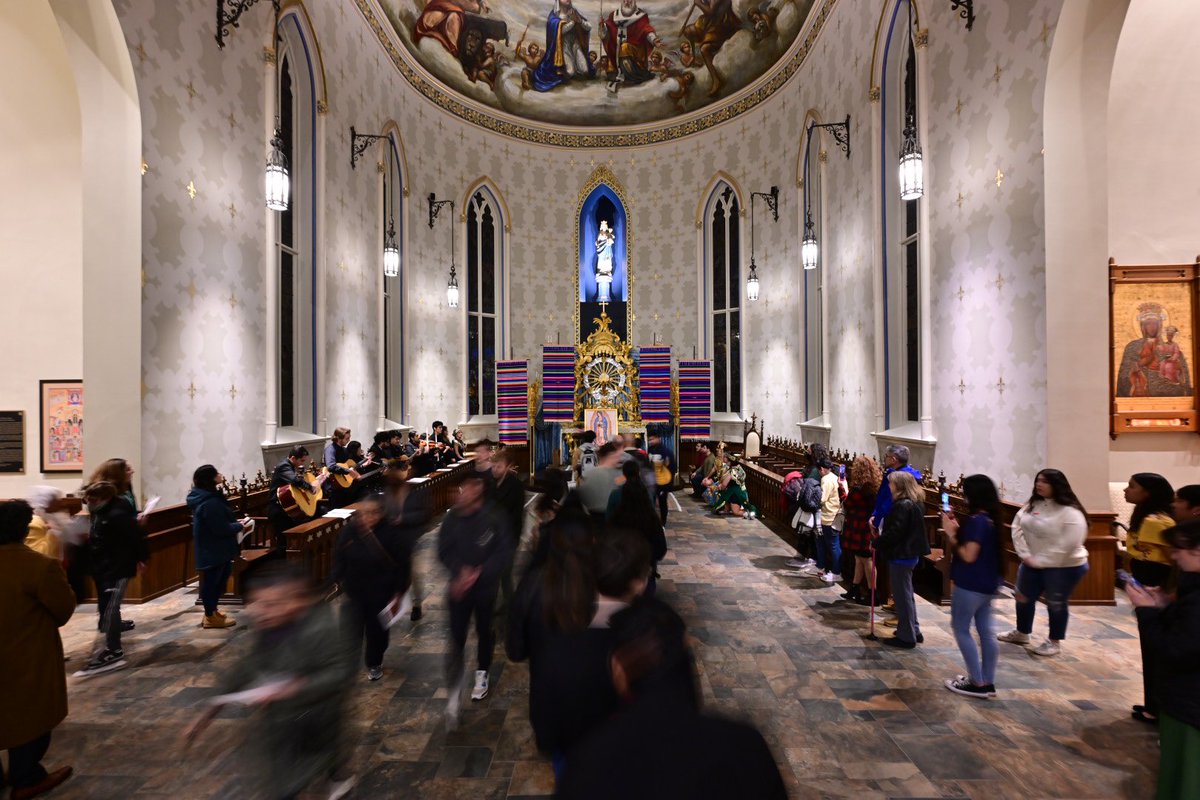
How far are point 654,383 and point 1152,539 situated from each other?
42.6ft

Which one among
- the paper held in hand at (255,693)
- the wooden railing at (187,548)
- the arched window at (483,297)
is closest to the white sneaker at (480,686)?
the paper held in hand at (255,693)

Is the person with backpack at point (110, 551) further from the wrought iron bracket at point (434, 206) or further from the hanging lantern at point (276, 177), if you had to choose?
the wrought iron bracket at point (434, 206)

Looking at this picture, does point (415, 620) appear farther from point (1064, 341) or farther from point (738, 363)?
point (738, 363)

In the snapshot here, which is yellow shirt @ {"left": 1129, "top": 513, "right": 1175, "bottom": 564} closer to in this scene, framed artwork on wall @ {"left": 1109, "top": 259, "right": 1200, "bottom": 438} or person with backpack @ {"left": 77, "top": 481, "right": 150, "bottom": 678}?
framed artwork on wall @ {"left": 1109, "top": 259, "right": 1200, "bottom": 438}


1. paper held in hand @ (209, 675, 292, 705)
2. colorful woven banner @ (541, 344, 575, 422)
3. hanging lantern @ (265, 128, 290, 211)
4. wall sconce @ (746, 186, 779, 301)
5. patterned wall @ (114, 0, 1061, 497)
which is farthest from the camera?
colorful woven banner @ (541, 344, 575, 422)

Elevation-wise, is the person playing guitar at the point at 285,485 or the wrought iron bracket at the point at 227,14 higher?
the wrought iron bracket at the point at 227,14

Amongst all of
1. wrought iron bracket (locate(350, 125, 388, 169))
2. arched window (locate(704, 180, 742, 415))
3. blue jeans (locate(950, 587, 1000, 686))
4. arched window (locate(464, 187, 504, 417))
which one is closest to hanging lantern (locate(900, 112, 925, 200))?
blue jeans (locate(950, 587, 1000, 686))

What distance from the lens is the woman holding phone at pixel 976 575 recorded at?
384cm

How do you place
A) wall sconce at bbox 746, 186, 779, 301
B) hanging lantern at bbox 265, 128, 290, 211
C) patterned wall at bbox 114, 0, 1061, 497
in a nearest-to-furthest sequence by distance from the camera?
patterned wall at bbox 114, 0, 1061, 497
hanging lantern at bbox 265, 128, 290, 211
wall sconce at bbox 746, 186, 779, 301

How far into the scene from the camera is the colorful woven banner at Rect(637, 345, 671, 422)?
16516mm

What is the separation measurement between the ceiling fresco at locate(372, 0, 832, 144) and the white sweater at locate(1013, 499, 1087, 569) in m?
13.5

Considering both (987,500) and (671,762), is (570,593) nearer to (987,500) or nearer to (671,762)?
(671,762)

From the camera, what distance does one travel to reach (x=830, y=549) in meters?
6.98

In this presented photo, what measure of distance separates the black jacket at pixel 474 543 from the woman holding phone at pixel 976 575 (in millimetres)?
3133
